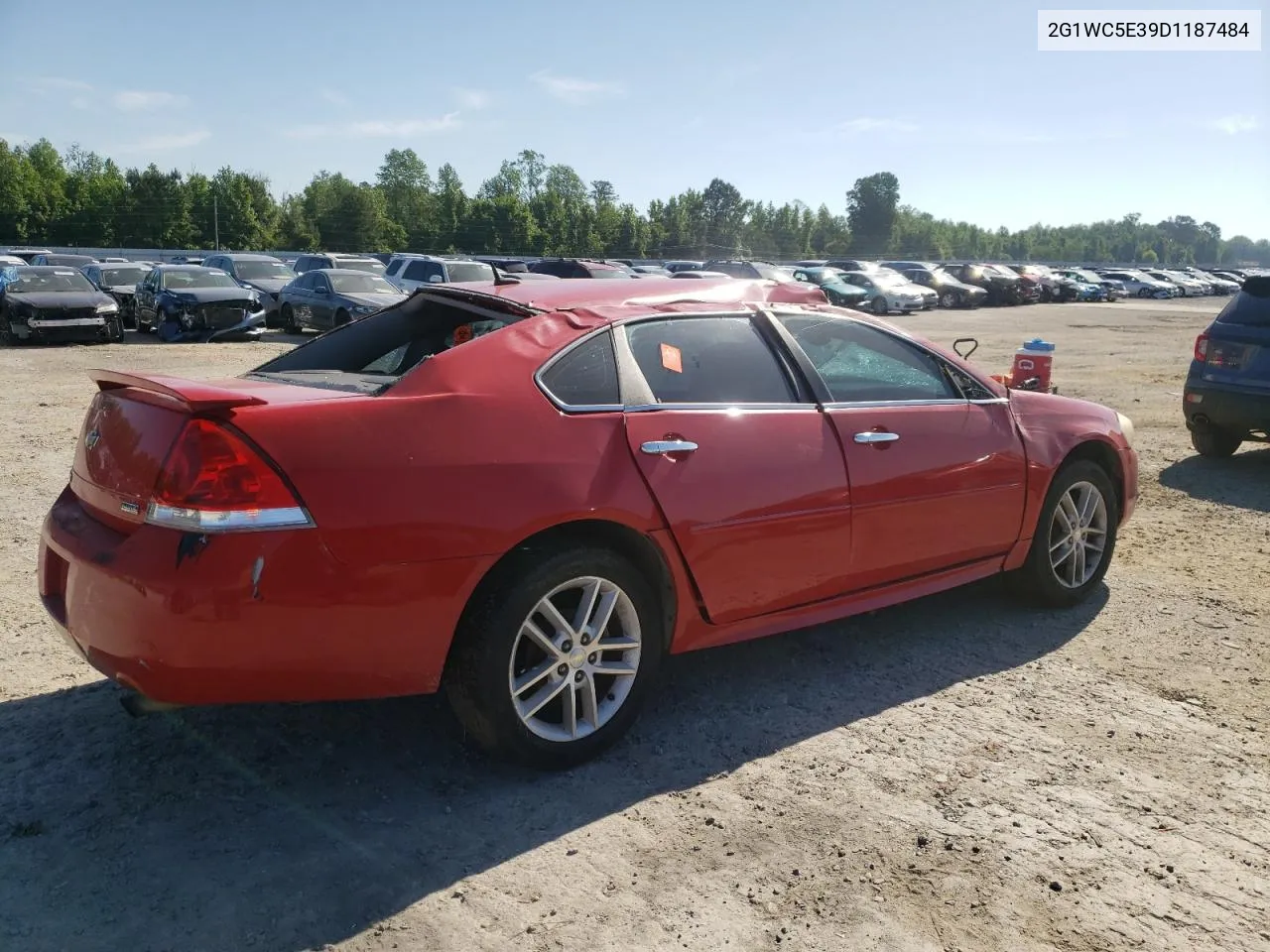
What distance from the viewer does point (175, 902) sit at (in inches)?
99.7


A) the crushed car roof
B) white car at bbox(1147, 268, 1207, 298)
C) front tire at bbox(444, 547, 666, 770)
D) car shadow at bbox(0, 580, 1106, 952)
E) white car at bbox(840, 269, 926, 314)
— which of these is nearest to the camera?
car shadow at bbox(0, 580, 1106, 952)

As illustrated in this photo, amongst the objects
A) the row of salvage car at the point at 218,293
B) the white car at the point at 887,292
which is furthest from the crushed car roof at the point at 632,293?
the white car at the point at 887,292

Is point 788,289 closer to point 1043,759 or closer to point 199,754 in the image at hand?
point 1043,759

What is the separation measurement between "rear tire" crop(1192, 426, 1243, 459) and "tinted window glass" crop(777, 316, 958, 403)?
19.0 ft

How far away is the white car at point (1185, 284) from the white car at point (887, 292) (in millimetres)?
32467

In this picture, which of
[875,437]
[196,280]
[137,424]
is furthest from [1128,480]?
[196,280]

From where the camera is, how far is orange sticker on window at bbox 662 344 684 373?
360 centimetres

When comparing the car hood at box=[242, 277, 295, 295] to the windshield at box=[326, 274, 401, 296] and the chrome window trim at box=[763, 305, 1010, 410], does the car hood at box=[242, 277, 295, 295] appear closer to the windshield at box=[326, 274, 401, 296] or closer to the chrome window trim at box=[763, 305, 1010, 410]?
the windshield at box=[326, 274, 401, 296]

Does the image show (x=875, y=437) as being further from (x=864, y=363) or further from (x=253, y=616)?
(x=253, y=616)

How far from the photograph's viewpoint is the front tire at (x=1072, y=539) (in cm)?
476

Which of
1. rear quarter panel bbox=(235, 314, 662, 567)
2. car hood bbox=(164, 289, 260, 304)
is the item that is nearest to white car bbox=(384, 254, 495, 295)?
car hood bbox=(164, 289, 260, 304)

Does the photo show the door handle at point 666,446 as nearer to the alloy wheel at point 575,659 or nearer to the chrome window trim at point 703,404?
the chrome window trim at point 703,404

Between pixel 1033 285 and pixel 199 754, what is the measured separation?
4662 cm

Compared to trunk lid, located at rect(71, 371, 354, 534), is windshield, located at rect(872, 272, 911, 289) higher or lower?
higher
